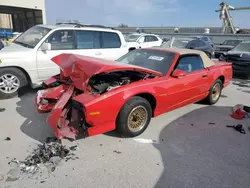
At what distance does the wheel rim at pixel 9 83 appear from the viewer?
200 inches

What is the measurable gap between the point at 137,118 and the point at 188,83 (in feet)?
Result: 4.75

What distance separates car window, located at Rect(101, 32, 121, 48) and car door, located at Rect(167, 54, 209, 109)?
9.41 feet

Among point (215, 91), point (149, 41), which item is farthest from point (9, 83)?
point (149, 41)

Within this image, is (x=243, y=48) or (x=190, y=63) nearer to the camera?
(x=190, y=63)

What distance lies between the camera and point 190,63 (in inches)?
185

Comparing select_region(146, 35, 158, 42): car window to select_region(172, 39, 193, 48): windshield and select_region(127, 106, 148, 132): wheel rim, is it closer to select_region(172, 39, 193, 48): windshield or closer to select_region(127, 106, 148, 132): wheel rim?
select_region(172, 39, 193, 48): windshield

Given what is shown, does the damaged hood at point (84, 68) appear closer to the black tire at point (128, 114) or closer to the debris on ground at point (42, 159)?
the black tire at point (128, 114)

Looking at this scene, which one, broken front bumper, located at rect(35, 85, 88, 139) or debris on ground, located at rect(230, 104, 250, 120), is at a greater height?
broken front bumper, located at rect(35, 85, 88, 139)

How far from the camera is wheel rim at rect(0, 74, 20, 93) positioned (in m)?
5.09

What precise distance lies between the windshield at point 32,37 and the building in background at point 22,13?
1712 cm

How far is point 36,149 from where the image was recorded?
3.19m

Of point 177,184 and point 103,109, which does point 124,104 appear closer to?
point 103,109

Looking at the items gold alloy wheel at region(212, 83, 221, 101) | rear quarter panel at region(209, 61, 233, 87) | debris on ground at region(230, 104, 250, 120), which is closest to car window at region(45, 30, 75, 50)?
rear quarter panel at region(209, 61, 233, 87)

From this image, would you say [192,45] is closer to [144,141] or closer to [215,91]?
[215,91]
